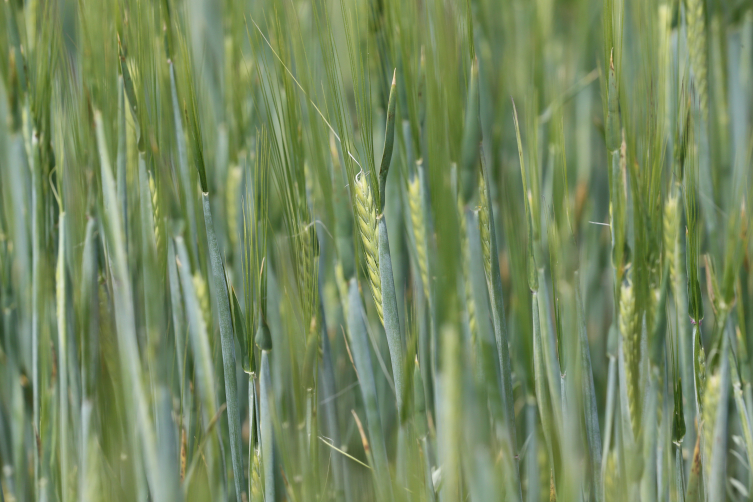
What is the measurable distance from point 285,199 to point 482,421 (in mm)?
217

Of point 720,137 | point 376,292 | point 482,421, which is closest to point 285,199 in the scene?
point 376,292

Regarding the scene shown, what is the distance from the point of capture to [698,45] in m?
0.43

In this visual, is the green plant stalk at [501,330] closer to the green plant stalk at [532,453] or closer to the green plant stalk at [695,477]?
the green plant stalk at [532,453]

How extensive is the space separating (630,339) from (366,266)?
0.69ft

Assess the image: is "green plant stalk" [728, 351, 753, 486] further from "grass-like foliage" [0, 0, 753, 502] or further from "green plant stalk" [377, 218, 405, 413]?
"green plant stalk" [377, 218, 405, 413]

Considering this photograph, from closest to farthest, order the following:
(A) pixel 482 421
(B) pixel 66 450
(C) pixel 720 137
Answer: (A) pixel 482 421 < (B) pixel 66 450 < (C) pixel 720 137

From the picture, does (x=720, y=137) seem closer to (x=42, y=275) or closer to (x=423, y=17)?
(x=423, y=17)

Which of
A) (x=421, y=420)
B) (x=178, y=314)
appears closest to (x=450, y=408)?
(x=421, y=420)

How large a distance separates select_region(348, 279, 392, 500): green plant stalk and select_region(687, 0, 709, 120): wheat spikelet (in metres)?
0.35

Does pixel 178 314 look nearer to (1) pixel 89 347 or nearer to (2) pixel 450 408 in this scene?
(1) pixel 89 347

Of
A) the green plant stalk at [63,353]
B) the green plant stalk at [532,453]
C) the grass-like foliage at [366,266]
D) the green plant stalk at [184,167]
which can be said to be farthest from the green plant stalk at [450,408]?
the green plant stalk at [63,353]

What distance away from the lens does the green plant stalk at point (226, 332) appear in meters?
0.36

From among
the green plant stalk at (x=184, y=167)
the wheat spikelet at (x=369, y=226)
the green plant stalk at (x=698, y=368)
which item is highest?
the green plant stalk at (x=184, y=167)

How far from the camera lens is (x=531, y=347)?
40 cm
